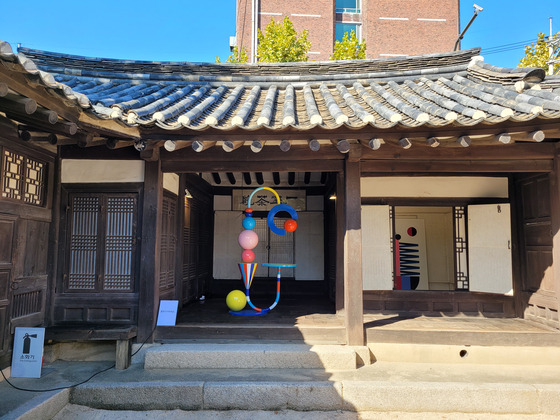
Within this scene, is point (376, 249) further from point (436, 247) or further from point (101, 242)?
point (436, 247)

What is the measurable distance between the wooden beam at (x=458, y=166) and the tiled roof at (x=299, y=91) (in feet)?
2.61

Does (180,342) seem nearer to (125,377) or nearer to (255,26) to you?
(125,377)

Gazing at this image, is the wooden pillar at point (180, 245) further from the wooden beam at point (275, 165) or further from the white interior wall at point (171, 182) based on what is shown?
the wooden beam at point (275, 165)

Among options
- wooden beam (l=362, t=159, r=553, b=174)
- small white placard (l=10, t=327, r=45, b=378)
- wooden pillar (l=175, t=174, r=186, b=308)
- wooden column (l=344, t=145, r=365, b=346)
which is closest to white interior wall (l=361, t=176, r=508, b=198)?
wooden beam (l=362, t=159, r=553, b=174)

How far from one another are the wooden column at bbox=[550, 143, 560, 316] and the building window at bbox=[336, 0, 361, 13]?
24.4m

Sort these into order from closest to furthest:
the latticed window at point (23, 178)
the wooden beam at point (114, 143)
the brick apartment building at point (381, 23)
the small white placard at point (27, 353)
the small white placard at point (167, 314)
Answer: the latticed window at point (23, 178)
the small white placard at point (27, 353)
the wooden beam at point (114, 143)
the small white placard at point (167, 314)
the brick apartment building at point (381, 23)

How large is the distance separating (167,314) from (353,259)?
2812 millimetres

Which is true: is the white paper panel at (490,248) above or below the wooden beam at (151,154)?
below

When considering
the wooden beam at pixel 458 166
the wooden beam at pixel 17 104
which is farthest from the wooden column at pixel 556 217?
the wooden beam at pixel 17 104

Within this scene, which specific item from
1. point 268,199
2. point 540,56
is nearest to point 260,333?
point 268,199

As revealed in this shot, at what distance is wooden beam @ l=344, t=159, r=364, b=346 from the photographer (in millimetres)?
5375

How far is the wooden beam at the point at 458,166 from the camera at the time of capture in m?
5.50

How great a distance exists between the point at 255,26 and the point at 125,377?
23.3 meters

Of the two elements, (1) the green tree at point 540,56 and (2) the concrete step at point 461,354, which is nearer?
(2) the concrete step at point 461,354
